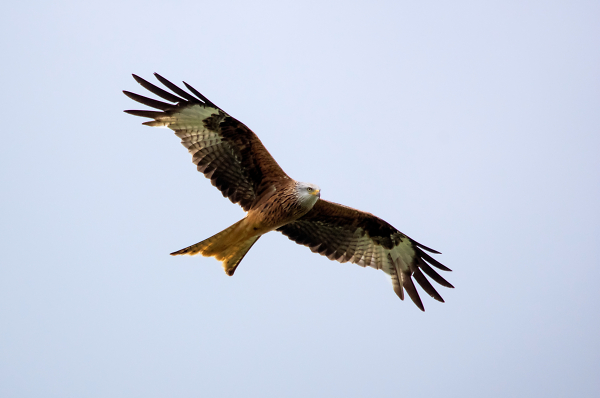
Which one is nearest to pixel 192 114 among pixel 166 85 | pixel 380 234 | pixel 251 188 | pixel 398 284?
pixel 166 85

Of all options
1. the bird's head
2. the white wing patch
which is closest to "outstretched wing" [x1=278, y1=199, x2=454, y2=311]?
the bird's head

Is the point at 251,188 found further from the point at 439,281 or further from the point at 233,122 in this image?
the point at 439,281

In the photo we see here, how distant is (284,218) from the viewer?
829cm

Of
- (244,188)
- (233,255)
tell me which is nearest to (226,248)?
(233,255)

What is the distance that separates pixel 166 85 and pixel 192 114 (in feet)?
1.73

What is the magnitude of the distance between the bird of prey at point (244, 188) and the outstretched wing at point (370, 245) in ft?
0.05

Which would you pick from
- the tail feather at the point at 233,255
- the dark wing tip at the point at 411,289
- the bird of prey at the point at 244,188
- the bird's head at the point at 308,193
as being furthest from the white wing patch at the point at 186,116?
the dark wing tip at the point at 411,289

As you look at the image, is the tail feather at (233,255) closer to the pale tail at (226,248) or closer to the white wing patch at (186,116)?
the pale tail at (226,248)

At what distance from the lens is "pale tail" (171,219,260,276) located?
Result: 8.12 metres

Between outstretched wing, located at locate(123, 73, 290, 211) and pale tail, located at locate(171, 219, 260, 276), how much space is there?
55 centimetres

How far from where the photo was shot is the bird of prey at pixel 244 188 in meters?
8.14

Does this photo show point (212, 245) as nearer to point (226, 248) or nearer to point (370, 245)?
point (226, 248)

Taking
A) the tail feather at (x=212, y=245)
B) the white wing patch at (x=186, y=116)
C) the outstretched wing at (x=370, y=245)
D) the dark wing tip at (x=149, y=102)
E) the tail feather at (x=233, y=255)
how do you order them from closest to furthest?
1. the dark wing tip at (x=149, y=102)
2. the tail feather at (x=212, y=245)
3. the white wing patch at (x=186, y=116)
4. the tail feather at (x=233, y=255)
5. the outstretched wing at (x=370, y=245)

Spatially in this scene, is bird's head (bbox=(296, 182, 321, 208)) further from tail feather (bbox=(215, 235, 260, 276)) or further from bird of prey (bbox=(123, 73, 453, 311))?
tail feather (bbox=(215, 235, 260, 276))
